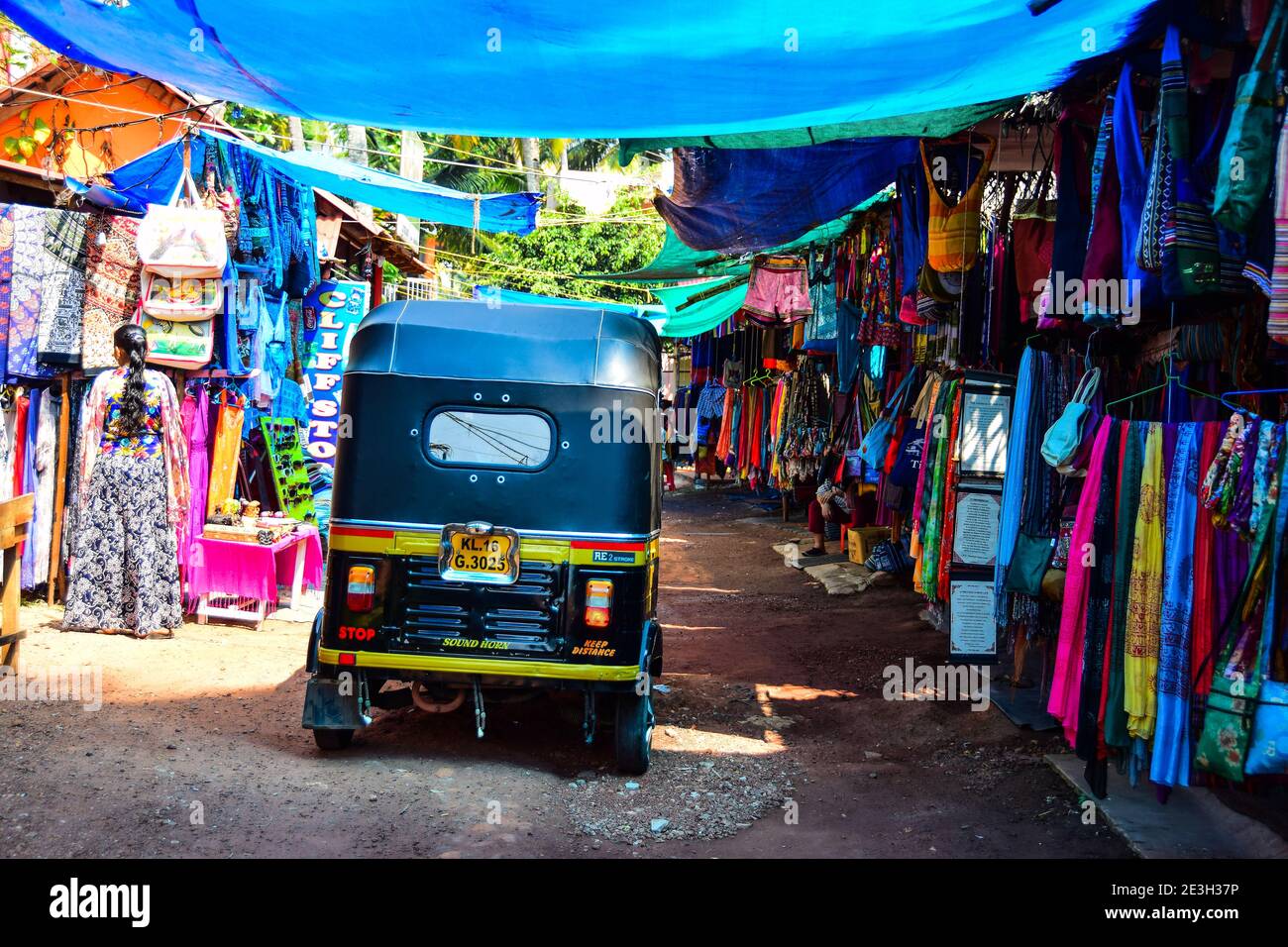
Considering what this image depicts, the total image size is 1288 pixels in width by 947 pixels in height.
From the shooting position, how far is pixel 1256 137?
3.54 metres

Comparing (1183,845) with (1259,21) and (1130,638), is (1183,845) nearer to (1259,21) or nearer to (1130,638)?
(1130,638)

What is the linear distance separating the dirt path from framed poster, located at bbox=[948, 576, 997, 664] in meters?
0.45

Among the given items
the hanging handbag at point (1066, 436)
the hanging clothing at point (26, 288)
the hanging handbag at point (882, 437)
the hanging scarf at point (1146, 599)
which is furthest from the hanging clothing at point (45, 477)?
the hanging scarf at point (1146, 599)

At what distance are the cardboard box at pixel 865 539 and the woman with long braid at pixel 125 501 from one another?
6.75 m

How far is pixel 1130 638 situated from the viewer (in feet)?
13.9

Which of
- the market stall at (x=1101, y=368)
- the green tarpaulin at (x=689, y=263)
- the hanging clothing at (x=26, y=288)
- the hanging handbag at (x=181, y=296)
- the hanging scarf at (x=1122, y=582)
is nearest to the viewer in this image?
the market stall at (x=1101, y=368)

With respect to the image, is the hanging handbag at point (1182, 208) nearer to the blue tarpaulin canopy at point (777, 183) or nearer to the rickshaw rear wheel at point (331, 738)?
A: the blue tarpaulin canopy at point (777, 183)

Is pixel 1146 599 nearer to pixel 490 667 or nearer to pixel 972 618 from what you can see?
pixel 972 618

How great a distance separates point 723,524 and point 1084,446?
12703 mm

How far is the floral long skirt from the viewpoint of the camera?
309 inches

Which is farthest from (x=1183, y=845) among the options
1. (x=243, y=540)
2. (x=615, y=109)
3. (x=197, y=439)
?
(x=197, y=439)

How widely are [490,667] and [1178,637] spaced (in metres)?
3.05

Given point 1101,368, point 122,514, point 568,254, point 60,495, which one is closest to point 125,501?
point 122,514

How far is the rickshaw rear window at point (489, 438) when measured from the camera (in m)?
5.54
